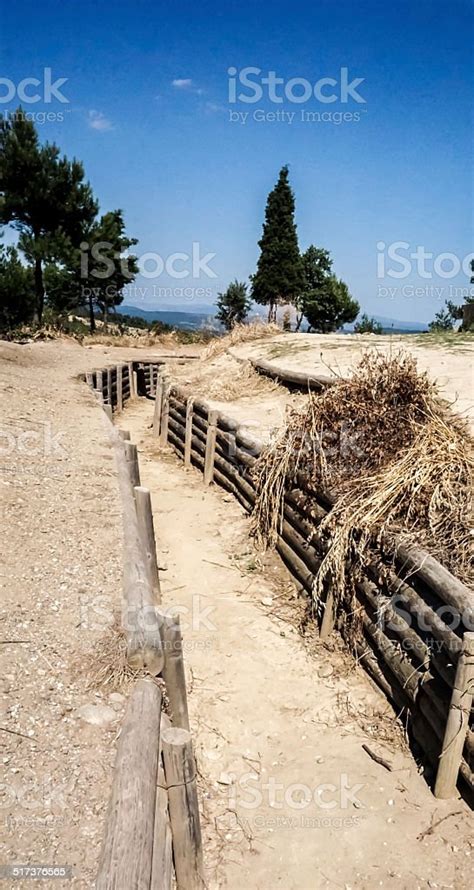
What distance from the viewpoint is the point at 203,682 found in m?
5.25

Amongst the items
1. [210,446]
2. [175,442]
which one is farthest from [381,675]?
[175,442]

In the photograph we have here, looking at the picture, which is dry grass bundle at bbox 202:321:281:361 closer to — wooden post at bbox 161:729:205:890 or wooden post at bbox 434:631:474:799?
wooden post at bbox 434:631:474:799

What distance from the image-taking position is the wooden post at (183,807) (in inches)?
→ 113

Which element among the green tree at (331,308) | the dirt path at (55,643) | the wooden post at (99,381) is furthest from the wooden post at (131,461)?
the green tree at (331,308)

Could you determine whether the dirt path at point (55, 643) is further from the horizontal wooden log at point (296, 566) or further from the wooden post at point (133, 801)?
the horizontal wooden log at point (296, 566)

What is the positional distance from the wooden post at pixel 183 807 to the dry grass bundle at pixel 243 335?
14.5m

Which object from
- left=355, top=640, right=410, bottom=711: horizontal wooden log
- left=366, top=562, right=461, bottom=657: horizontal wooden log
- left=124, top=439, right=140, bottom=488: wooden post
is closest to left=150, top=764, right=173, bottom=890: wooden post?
left=366, top=562, right=461, bottom=657: horizontal wooden log

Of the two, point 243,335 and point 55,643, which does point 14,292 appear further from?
point 55,643

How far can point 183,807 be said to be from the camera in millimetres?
3072

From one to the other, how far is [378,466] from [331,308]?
35845 mm

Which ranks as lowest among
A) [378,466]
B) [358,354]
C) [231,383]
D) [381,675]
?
[381,675]

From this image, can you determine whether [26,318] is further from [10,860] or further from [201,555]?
[10,860]

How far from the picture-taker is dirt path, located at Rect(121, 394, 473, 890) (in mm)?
3596

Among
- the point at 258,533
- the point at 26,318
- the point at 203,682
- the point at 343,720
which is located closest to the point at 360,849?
the point at 343,720
